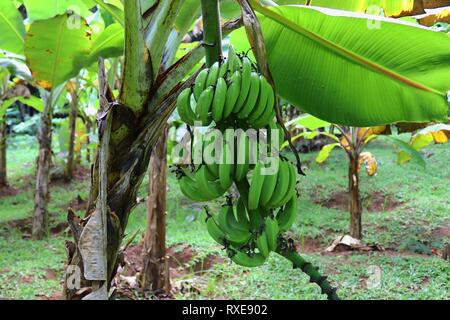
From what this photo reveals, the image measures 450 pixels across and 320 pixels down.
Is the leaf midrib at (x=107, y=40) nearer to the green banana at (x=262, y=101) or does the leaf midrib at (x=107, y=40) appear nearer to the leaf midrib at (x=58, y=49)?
the leaf midrib at (x=58, y=49)

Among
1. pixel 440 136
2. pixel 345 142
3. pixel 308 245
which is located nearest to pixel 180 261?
pixel 308 245

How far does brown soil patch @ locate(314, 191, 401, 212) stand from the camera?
1957 mm

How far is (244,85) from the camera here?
47 centimetres

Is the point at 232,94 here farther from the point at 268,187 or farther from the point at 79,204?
the point at 79,204

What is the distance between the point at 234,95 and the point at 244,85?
20 millimetres

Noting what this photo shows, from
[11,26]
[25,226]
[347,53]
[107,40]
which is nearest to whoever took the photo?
[347,53]

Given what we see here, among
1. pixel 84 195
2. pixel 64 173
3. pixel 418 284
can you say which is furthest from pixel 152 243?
pixel 64 173

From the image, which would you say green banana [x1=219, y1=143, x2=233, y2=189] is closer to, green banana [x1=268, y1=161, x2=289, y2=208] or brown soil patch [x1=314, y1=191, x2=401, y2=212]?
green banana [x1=268, y1=161, x2=289, y2=208]

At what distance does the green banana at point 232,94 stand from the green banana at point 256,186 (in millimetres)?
64

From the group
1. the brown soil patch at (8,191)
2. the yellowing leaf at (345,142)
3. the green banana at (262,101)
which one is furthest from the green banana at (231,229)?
the brown soil patch at (8,191)

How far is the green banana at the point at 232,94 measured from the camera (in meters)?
0.45

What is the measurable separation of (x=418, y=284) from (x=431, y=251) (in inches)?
5.9

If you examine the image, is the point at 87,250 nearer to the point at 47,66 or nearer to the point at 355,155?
the point at 47,66

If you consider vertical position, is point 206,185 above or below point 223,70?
below
